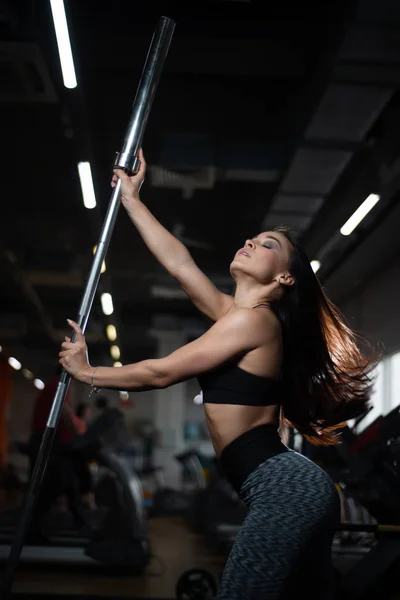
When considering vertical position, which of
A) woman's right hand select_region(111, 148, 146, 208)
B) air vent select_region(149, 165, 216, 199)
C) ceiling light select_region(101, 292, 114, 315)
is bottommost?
woman's right hand select_region(111, 148, 146, 208)

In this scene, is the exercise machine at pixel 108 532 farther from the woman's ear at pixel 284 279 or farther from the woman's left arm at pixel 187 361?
the woman's ear at pixel 284 279

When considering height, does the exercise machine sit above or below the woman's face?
below

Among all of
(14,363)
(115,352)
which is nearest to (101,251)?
(14,363)

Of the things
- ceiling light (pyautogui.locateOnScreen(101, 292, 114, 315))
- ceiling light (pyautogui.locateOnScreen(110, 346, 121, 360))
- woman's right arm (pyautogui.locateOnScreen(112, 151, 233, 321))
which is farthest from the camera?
ceiling light (pyautogui.locateOnScreen(110, 346, 121, 360))

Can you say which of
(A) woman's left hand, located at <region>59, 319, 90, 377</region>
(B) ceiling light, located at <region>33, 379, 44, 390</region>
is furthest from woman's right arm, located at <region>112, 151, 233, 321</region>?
(B) ceiling light, located at <region>33, 379, 44, 390</region>

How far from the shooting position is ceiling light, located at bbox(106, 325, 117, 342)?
4.99 m

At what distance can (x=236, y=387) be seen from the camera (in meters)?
1.68

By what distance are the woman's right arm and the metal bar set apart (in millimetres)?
46

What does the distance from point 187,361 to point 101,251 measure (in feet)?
1.56

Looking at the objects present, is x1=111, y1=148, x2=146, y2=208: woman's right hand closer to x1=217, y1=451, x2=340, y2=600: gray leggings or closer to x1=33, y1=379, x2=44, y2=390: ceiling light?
x1=217, y1=451, x2=340, y2=600: gray leggings

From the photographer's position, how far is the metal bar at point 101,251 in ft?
6.10

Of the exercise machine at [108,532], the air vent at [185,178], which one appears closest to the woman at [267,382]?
the air vent at [185,178]

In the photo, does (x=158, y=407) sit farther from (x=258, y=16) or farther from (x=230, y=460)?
(x=230, y=460)

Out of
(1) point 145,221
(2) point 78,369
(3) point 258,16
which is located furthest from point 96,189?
(2) point 78,369
